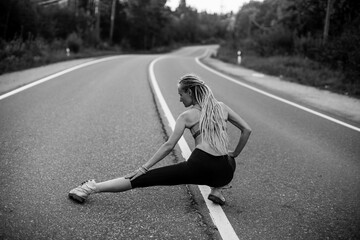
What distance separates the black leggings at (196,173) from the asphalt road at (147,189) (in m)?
0.29

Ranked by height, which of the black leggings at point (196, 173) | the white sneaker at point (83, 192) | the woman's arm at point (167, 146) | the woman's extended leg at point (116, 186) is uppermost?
the woman's arm at point (167, 146)

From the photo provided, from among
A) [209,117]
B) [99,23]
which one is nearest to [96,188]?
[209,117]

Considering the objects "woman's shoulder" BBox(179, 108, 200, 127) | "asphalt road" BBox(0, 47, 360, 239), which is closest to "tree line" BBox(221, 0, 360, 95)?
"asphalt road" BBox(0, 47, 360, 239)

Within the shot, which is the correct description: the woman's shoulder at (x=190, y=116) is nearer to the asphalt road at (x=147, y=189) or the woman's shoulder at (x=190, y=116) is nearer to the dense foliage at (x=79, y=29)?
the asphalt road at (x=147, y=189)

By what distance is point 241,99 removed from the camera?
30.5 ft

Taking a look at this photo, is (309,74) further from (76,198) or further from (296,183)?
(76,198)

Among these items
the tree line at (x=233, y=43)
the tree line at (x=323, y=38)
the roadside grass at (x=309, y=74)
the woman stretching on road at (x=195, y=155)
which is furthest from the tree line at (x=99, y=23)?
the tree line at (x=323, y=38)

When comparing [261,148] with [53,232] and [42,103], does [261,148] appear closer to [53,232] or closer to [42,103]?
[53,232]

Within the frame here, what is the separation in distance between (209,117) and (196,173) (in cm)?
58

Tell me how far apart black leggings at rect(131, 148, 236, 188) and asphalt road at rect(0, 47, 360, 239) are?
0.95 ft

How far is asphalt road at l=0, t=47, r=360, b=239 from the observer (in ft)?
9.29

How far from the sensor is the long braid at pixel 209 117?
10.1ft

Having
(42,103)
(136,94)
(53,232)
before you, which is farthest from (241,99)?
(53,232)

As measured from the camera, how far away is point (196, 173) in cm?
309
